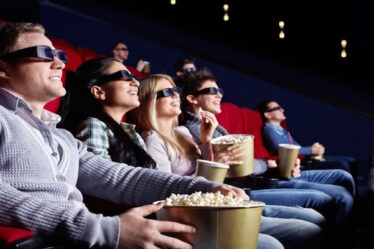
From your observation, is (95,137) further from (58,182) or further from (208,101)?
(208,101)

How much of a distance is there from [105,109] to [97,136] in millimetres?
100

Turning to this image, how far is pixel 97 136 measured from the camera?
80cm

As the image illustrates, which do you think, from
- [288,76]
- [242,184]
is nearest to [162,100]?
[242,184]

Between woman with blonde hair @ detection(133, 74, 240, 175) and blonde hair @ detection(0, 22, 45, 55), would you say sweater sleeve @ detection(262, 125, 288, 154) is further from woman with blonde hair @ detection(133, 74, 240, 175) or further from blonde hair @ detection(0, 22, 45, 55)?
blonde hair @ detection(0, 22, 45, 55)

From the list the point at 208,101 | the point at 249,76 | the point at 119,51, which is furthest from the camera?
the point at 249,76

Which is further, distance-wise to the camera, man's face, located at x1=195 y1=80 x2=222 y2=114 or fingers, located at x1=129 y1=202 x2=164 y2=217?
man's face, located at x1=195 y1=80 x2=222 y2=114

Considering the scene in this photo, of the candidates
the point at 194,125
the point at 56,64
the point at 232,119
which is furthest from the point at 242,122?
the point at 56,64

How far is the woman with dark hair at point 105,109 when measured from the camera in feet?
2.69

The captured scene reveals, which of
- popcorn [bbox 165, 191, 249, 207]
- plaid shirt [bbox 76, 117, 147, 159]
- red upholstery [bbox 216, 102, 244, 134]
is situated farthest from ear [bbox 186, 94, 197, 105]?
popcorn [bbox 165, 191, 249, 207]

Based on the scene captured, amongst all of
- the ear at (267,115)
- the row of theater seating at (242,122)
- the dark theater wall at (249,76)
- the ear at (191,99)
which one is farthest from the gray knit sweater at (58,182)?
the dark theater wall at (249,76)

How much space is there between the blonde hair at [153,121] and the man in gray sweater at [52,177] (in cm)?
34

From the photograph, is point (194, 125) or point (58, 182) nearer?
point (58, 182)

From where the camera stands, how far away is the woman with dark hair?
0.82 metres

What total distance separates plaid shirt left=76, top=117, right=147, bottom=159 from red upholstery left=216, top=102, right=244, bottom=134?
0.88m
